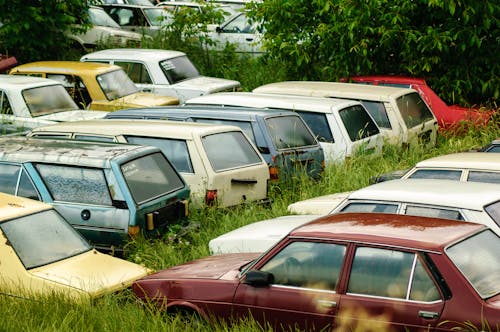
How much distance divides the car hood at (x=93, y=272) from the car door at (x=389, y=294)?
236cm

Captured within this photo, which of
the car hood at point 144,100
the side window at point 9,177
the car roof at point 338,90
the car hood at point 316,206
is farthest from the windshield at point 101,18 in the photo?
the car hood at point 316,206

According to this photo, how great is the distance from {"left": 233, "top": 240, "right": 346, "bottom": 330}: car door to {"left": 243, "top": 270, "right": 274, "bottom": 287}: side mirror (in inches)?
1.5

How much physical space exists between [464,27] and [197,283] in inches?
485

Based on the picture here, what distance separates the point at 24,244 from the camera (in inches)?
351

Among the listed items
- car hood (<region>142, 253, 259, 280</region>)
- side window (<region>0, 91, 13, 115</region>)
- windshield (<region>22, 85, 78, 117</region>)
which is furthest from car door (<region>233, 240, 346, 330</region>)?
side window (<region>0, 91, 13, 115</region>)

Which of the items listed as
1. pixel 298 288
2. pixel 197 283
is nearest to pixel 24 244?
pixel 197 283

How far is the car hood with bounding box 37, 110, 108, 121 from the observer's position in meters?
16.0

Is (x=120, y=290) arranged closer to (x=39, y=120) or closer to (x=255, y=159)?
(x=255, y=159)

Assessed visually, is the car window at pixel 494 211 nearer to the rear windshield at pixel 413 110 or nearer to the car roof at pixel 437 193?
the car roof at pixel 437 193

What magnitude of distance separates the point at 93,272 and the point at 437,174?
4.08 metres

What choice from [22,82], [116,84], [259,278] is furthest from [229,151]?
[116,84]

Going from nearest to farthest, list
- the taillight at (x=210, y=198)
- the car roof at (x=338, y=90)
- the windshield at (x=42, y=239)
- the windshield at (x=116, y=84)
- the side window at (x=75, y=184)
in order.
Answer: the windshield at (x=42, y=239) < the side window at (x=75, y=184) < the taillight at (x=210, y=198) < the car roof at (x=338, y=90) < the windshield at (x=116, y=84)

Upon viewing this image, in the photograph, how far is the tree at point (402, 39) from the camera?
747 inches

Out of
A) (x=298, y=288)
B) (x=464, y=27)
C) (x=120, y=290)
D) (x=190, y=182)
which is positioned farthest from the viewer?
(x=464, y=27)
